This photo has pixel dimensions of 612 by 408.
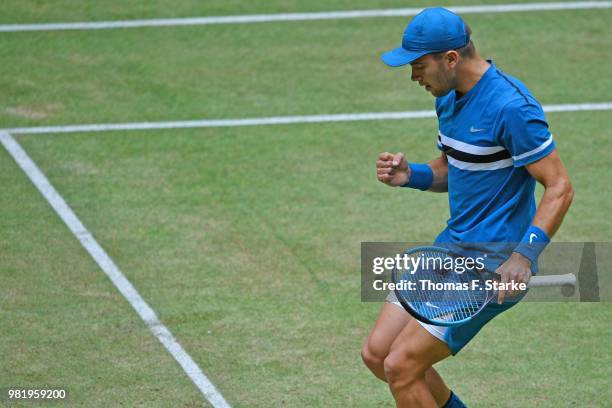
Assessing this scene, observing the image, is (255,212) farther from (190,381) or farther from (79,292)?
(190,381)

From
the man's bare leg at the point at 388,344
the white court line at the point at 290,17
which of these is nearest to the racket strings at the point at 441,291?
the man's bare leg at the point at 388,344

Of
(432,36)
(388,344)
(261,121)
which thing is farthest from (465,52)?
(261,121)

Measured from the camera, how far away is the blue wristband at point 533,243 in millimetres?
5520

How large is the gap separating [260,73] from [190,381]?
232 inches

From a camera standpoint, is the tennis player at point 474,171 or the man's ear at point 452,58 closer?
the tennis player at point 474,171

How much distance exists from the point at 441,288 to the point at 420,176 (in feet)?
2.34

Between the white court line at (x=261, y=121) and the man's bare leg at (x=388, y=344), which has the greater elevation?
the man's bare leg at (x=388, y=344)

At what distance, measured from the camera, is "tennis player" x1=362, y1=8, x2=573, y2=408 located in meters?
5.56

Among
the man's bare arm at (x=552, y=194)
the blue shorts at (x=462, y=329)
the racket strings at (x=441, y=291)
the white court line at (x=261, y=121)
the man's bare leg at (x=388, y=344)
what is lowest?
the white court line at (x=261, y=121)

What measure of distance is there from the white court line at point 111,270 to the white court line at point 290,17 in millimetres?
2818

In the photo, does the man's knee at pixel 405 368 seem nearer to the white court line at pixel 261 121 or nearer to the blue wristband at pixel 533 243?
the blue wristband at pixel 533 243

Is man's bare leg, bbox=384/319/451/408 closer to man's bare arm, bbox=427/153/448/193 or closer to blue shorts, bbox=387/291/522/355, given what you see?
blue shorts, bbox=387/291/522/355

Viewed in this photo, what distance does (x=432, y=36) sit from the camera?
18.7ft

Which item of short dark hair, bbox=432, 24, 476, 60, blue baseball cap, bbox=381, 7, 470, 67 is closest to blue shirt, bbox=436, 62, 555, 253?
short dark hair, bbox=432, 24, 476, 60
